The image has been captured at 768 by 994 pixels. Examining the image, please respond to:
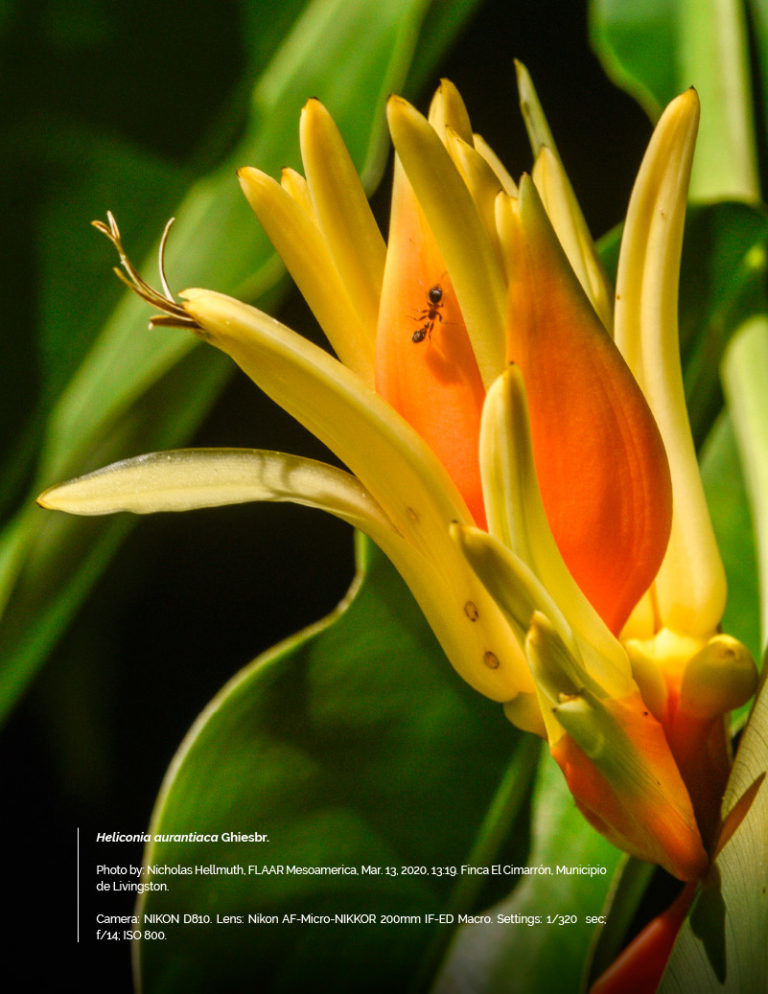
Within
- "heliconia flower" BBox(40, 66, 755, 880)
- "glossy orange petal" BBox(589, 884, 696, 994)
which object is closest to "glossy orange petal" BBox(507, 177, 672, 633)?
"heliconia flower" BBox(40, 66, 755, 880)

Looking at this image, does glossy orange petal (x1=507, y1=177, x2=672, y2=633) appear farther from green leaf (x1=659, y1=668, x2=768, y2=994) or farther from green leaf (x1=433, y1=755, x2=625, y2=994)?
green leaf (x1=433, y1=755, x2=625, y2=994)

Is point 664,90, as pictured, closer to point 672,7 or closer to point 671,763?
point 672,7

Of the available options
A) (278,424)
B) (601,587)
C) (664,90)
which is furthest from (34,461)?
(664,90)

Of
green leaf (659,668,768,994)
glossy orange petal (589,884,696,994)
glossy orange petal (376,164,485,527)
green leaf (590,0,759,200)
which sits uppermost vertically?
green leaf (590,0,759,200)

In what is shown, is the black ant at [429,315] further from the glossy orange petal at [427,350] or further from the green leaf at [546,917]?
the green leaf at [546,917]

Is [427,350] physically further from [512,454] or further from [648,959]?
[648,959]
